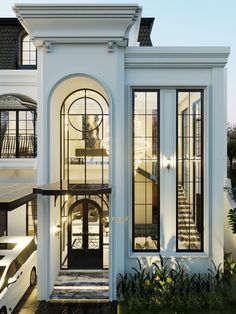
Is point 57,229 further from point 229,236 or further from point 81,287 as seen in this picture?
point 229,236

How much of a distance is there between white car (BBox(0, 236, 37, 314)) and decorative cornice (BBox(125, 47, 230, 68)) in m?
7.11

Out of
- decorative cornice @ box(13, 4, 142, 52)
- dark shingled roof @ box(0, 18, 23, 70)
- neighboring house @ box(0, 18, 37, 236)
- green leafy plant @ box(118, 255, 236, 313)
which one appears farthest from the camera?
dark shingled roof @ box(0, 18, 23, 70)

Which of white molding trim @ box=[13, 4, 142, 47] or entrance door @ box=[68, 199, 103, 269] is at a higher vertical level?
white molding trim @ box=[13, 4, 142, 47]

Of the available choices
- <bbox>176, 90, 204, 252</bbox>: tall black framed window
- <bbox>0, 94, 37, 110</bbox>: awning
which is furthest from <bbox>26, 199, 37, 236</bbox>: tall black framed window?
<bbox>176, 90, 204, 252</bbox>: tall black framed window

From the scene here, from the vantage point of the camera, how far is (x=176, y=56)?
9484 millimetres

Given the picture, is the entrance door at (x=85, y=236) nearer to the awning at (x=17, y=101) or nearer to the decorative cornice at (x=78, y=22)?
the awning at (x=17, y=101)

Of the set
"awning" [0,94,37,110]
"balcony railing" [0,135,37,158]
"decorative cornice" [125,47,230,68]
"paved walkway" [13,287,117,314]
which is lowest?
"paved walkway" [13,287,117,314]

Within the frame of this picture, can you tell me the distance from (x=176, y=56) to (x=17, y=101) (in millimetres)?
6109

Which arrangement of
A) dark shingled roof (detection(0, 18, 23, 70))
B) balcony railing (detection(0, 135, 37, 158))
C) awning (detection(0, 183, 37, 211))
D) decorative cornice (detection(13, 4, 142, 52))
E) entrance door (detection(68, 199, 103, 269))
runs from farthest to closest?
1. dark shingled roof (detection(0, 18, 23, 70))
2. balcony railing (detection(0, 135, 37, 158))
3. entrance door (detection(68, 199, 103, 269))
4. decorative cornice (detection(13, 4, 142, 52))
5. awning (detection(0, 183, 37, 211))

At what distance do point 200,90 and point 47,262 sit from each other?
24.3ft

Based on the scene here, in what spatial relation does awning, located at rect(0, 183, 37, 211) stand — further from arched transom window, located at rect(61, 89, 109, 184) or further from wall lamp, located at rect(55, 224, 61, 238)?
arched transom window, located at rect(61, 89, 109, 184)

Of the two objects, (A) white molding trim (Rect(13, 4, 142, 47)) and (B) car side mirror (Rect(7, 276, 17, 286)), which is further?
(A) white molding trim (Rect(13, 4, 142, 47))

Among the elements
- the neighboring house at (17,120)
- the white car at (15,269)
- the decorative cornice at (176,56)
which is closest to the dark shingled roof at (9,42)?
the neighboring house at (17,120)

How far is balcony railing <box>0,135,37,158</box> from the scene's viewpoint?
12.4 metres
